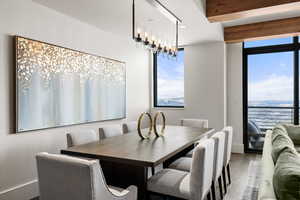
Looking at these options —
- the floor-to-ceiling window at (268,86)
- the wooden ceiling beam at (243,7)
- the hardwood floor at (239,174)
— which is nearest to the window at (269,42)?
the floor-to-ceiling window at (268,86)

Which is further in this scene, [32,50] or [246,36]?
[246,36]

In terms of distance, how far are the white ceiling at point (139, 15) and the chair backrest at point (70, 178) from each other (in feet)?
6.81

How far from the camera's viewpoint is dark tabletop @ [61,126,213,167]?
196 cm

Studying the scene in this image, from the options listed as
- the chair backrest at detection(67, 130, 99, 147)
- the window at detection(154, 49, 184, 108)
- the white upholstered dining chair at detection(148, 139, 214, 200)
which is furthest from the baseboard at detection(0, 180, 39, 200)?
the window at detection(154, 49, 184, 108)

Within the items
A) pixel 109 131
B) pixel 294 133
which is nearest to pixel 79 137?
pixel 109 131

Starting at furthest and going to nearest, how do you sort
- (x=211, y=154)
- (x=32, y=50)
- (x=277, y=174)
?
(x=32, y=50), (x=211, y=154), (x=277, y=174)

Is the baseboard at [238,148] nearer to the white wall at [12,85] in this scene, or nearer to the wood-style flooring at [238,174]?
the wood-style flooring at [238,174]

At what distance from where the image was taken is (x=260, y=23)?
14.2 feet

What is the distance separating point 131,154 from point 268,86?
4.12 metres

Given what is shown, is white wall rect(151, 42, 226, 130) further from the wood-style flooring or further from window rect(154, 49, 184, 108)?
the wood-style flooring

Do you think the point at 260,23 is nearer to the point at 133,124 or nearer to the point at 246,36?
the point at 246,36

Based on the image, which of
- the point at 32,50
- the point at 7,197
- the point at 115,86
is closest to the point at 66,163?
the point at 7,197

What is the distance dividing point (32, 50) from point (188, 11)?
6.80 ft

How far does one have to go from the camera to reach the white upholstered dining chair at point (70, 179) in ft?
5.21
